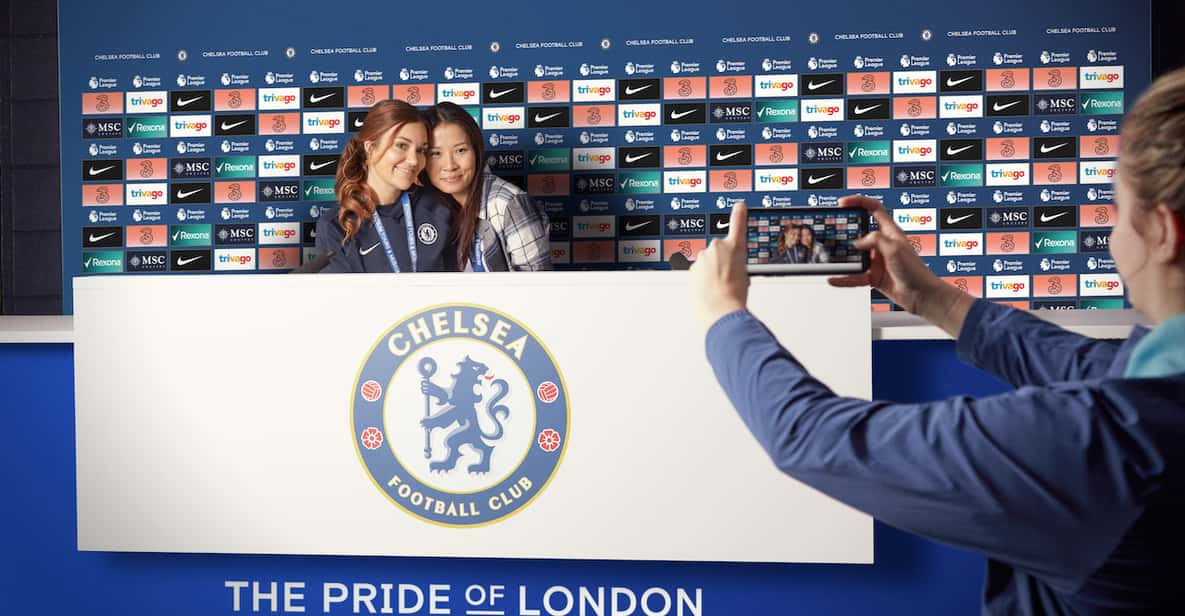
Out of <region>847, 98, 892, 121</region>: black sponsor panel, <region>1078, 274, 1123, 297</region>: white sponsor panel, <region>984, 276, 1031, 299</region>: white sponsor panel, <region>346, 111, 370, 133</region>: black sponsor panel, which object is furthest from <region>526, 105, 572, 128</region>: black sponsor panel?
<region>1078, 274, 1123, 297</region>: white sponsor panel

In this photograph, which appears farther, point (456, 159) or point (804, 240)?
point (456, 159)

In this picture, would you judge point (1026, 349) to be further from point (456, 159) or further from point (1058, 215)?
point (1058, 215)

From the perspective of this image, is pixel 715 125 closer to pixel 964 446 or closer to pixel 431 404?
pixel 431 404

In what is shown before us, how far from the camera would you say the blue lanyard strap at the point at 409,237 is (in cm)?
345

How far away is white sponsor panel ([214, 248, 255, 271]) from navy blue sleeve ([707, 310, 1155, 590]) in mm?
4180

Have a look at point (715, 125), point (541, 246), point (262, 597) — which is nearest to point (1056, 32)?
point (715, 125)

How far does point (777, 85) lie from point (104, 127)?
10.2 feet

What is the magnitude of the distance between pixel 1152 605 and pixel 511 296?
121cm

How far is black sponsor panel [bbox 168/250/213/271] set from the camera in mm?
4496

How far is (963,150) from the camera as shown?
13.9 feet

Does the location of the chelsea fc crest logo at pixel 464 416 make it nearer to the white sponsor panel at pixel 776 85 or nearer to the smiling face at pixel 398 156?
the smiling face at pixel 398 156

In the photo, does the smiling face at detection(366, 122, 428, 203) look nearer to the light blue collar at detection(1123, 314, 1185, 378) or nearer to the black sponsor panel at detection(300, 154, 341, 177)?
the black sponsor panel at detection(300, 154, 341, 177)

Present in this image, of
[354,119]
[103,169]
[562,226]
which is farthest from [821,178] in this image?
[103,169]

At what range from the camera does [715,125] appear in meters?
4.31
